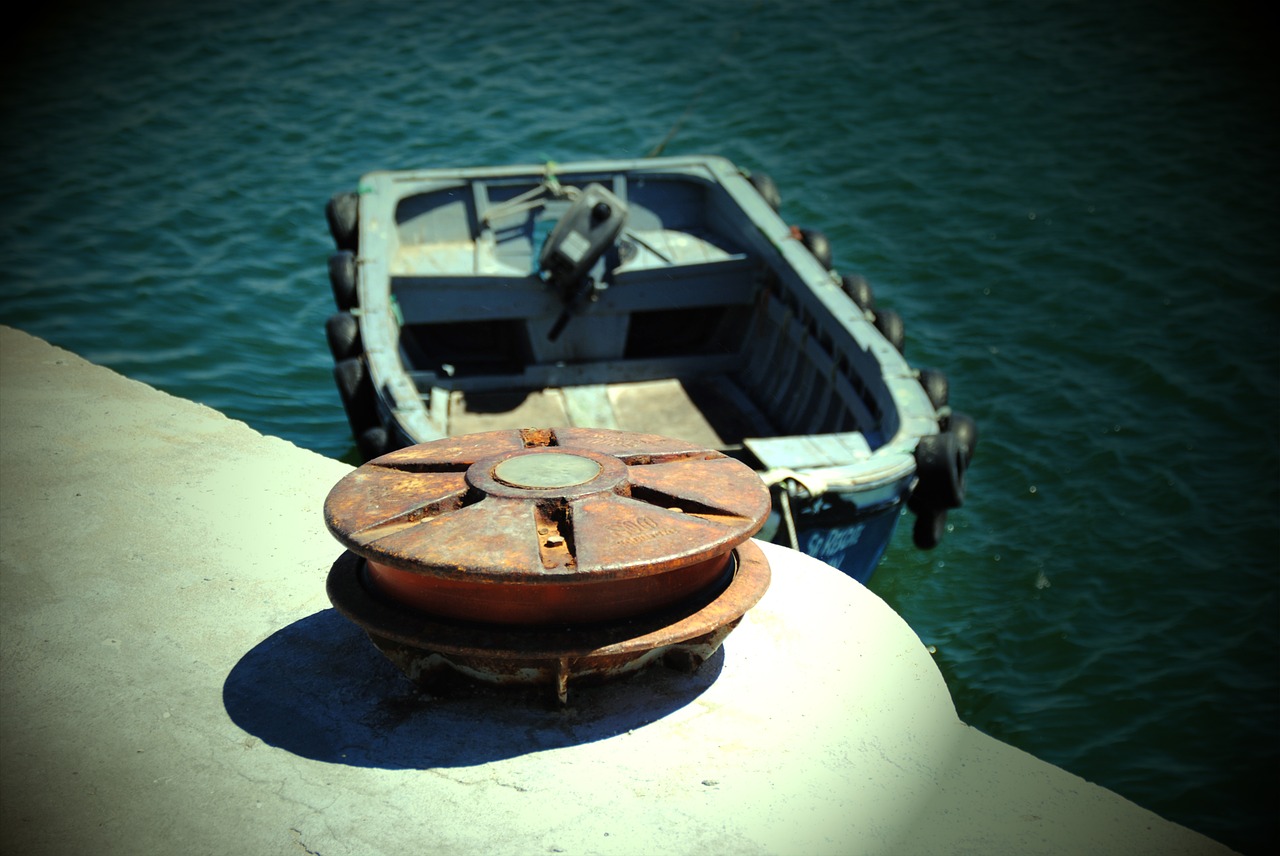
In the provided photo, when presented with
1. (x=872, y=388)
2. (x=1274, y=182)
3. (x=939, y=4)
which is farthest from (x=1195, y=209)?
(x=872, y=388)

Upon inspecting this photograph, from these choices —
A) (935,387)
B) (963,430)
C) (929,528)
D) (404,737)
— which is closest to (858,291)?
(935,387)

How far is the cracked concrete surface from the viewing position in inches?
107

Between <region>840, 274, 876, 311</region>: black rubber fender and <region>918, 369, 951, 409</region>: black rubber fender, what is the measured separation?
990mm

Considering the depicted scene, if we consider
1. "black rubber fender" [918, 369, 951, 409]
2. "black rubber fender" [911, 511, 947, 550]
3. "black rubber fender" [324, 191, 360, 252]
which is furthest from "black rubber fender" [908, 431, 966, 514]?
"black rubber fender" [324, 191, 360, 252]

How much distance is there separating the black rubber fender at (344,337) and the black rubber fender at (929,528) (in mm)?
3598

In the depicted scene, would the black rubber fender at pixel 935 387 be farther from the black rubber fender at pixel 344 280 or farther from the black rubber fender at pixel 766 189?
the black rubber fender at pixel 344 280

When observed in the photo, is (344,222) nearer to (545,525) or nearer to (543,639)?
(545,525)

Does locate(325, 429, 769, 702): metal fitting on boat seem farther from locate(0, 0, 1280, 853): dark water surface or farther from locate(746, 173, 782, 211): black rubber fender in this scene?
locate(746, 173, 782, 211): black rubber fender

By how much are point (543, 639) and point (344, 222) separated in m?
6.46

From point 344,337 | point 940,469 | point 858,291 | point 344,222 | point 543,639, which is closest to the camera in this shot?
point 543,639

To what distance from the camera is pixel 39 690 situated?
3.10 m

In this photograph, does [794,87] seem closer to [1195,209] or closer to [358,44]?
[1195,209]

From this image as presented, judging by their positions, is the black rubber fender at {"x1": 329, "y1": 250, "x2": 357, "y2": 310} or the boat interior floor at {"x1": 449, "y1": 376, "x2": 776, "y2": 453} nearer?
the black rubber fender at {"x1": 329, "y1": 250, "x2": 357, "y2": 310}

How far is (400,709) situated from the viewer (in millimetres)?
3094
